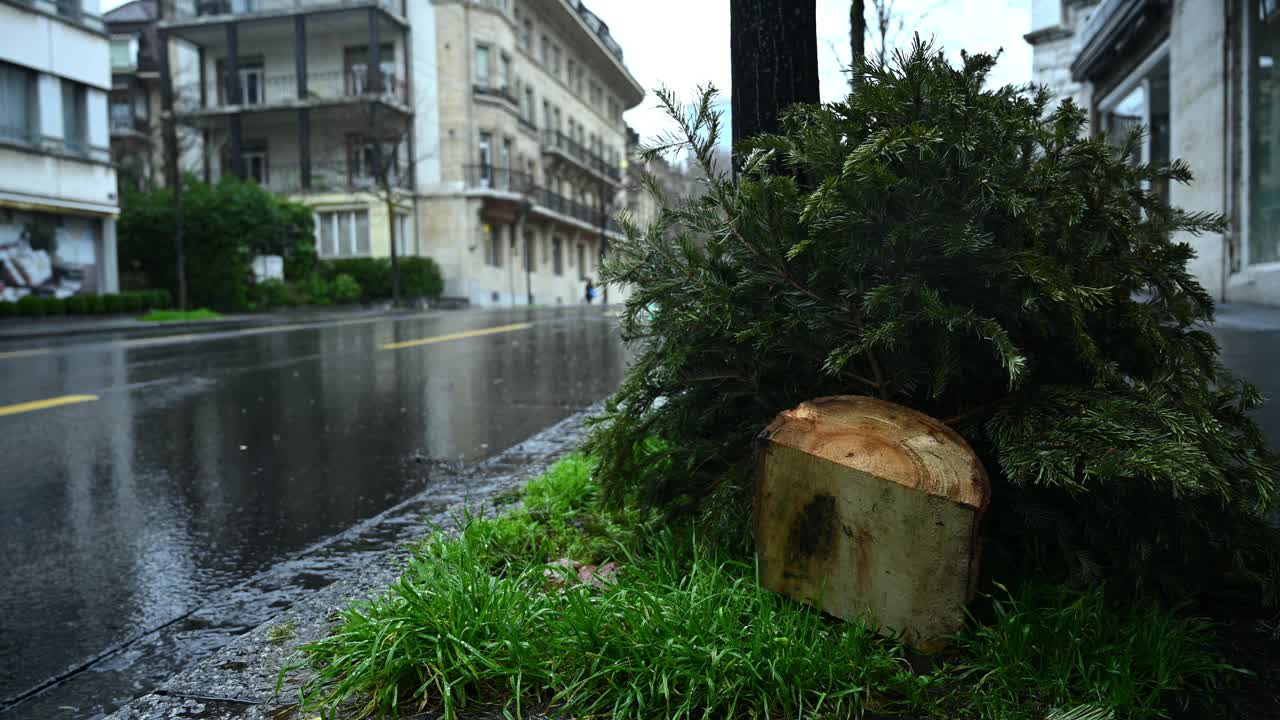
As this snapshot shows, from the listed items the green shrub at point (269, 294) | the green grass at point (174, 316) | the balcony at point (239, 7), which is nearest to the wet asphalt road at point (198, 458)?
the green grass at point (174, 316)

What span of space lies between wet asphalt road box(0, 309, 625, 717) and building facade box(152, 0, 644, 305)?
24.5 metres

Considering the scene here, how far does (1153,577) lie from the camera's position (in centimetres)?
192

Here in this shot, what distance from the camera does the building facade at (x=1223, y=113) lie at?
10172 millimetres

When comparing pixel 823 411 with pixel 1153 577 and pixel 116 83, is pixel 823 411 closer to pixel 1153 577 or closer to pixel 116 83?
pixel 1153 577

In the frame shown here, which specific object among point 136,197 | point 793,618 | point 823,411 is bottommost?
point 793,618

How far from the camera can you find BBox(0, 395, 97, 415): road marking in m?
6.77

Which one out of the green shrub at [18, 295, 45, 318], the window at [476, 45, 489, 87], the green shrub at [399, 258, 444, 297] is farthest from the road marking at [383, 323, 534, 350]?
the window at [476, 45, 489, 87]

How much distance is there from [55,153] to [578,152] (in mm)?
29418

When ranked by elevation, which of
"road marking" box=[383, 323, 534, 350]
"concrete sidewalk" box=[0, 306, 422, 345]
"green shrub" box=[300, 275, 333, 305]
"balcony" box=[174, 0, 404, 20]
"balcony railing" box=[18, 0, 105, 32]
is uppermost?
"balcony" box=[174, 0, 404, 20]

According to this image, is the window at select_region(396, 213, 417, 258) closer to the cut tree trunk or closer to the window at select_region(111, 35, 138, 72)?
the window at select_region(111, 35, 138, 72)

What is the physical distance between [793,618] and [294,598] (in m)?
1.59

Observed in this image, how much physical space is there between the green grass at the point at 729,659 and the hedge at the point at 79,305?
2283 cm

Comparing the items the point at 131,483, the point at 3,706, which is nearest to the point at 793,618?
the point at 3,706

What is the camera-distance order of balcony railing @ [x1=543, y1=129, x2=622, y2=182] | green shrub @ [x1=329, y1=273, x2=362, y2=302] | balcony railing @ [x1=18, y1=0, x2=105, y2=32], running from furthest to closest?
balcony railing @ [x1=543, y1=129, x2=622, y2=182]
green shrub @ [x1=329, y1=273, x2=362, y2=302]
balcony railing @ [x1=18, y1=0, x2=105, y2=32]
